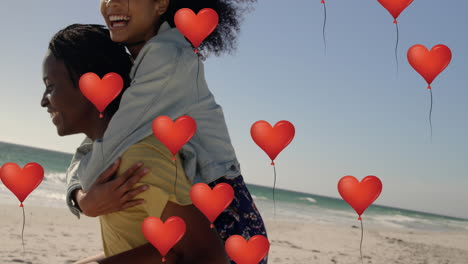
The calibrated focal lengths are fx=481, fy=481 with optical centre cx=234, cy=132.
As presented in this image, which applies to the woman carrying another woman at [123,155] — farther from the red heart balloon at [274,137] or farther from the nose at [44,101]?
the red heart balloon at [274,137]

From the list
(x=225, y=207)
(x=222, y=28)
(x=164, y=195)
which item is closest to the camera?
(x=164, y=195)

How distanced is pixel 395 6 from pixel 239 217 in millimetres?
1582

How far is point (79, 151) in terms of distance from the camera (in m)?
2.10

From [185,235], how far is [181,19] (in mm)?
1170

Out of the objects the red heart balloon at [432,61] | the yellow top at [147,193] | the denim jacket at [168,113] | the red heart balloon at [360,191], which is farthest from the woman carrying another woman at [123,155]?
the red heart balloon at [432,61]

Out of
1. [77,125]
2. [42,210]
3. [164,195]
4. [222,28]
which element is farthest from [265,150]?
[42,210]

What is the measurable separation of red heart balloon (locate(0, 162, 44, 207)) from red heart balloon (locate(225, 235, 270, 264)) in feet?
4.78

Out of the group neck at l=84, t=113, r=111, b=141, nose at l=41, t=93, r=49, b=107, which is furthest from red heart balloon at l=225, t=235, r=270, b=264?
nose at l=41, t=93, r=49, b=107

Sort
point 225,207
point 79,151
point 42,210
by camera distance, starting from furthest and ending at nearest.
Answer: point 42,210, point 79,151, point 225,207

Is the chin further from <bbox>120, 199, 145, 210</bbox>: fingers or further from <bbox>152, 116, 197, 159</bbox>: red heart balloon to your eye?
<bbox>120, 199, 145, 210</bbox>: fingers

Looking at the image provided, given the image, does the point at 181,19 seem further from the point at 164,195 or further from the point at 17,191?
the point at 17,191

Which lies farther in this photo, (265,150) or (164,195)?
(265,150)

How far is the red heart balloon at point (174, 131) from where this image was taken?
1450 mm

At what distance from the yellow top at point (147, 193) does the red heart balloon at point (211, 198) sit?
0.14 feet
